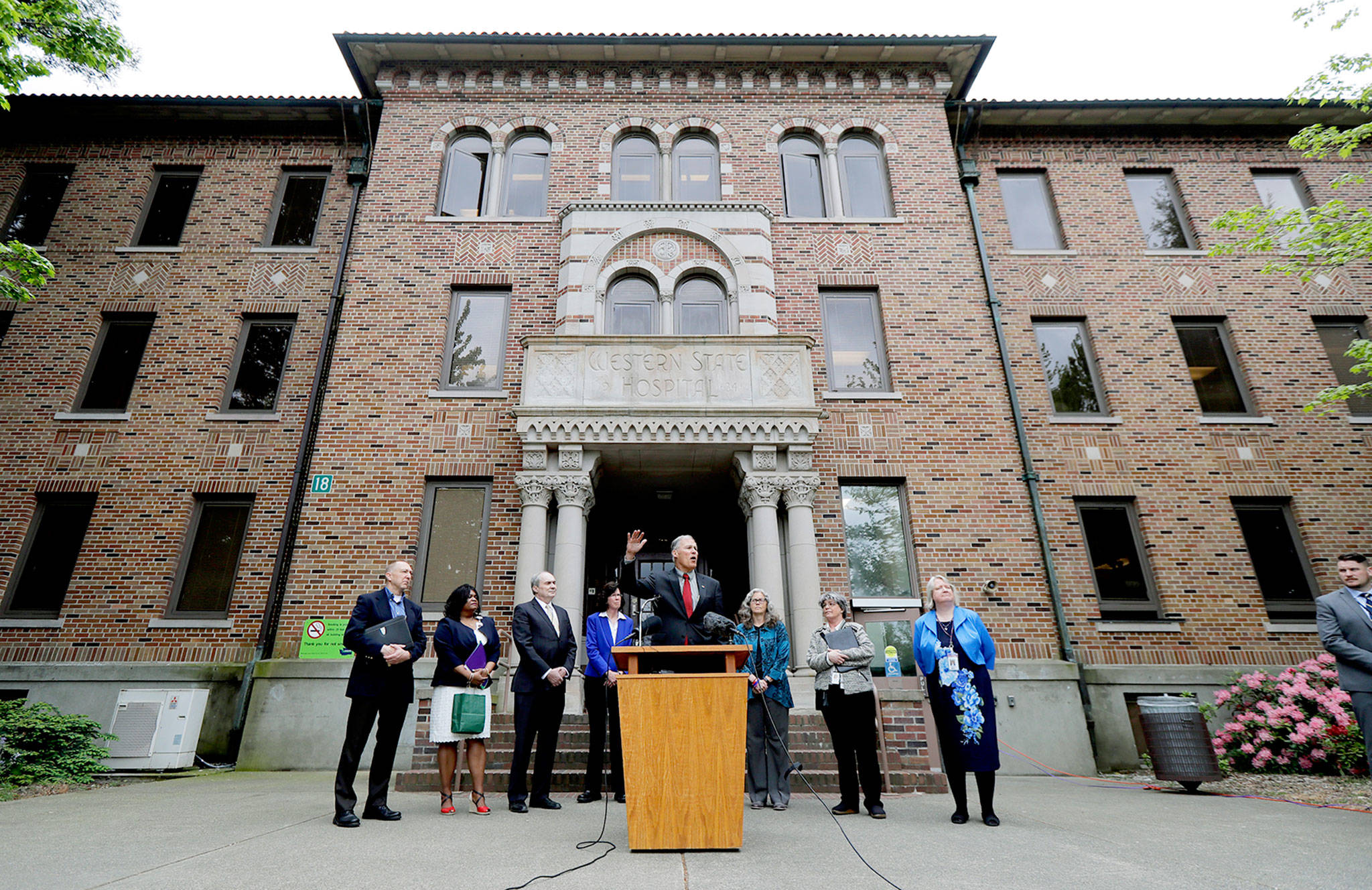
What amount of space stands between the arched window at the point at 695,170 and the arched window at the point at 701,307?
1.97 m

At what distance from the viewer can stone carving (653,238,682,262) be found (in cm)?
1270

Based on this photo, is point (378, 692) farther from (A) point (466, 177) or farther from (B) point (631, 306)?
(A) point (466, 177)

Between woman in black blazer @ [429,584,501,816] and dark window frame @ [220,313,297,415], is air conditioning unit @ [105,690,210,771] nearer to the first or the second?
dark window frame @ [220,313,297,415]

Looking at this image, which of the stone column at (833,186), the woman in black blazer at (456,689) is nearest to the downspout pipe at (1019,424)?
the stone column at (833,186)

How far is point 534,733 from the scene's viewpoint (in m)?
6.09

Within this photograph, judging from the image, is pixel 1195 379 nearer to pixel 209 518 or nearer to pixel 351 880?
pixel 351 880

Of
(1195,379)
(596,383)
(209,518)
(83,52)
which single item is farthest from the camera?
(1195,379)

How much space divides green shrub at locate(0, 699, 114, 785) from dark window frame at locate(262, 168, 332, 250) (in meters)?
8.75

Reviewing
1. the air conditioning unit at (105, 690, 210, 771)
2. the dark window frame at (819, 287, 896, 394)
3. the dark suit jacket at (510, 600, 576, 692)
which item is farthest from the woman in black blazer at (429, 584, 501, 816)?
the dark window frame at (819, 287, 896, 394)

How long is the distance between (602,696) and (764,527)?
4470mm

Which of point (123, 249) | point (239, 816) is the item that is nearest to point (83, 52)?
point (123, 249)

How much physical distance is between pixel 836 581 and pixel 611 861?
7.26m

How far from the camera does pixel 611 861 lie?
13.0 feet

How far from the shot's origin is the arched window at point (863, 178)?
45.0 ft
